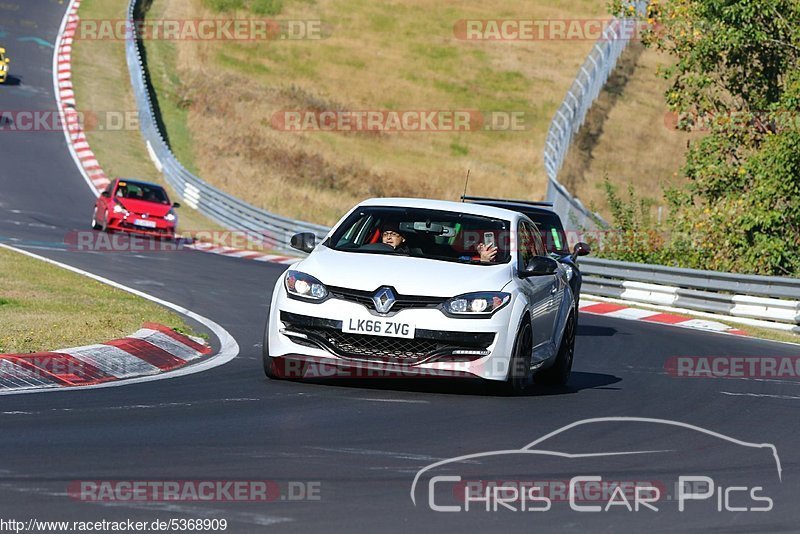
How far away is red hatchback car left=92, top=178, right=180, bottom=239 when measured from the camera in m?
30.2

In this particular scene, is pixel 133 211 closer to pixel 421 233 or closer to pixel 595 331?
pixel 595 331

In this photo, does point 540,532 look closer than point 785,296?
Yes

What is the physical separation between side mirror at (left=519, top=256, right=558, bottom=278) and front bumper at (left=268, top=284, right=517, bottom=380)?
32.6 inches

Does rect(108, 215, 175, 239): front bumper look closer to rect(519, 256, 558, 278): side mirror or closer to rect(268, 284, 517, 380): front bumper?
rect(519, 256, 558, 278): side mirror

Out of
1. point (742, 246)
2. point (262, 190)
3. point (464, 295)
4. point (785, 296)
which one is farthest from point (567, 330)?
point (262, 190)

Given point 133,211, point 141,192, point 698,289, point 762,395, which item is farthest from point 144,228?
point 762,395

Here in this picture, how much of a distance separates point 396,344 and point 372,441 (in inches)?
83.3

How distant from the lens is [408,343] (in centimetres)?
1022

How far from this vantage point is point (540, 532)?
19.5ft

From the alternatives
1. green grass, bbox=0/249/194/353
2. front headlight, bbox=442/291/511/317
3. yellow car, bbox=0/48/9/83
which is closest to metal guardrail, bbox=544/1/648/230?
yellow car, bbox=0/48/9/83

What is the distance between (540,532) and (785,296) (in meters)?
18.5

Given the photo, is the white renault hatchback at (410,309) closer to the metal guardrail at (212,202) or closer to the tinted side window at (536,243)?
the tinted side window at (536,243)

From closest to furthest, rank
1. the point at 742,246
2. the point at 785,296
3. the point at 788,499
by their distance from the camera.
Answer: the point at 788,499 < the point at 785,296 < the point at 742,246

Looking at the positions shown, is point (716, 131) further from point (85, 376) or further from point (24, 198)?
point (85, 376)
